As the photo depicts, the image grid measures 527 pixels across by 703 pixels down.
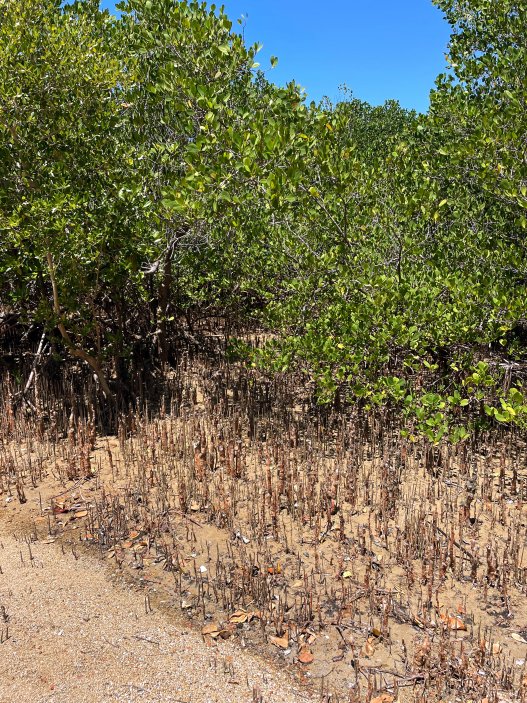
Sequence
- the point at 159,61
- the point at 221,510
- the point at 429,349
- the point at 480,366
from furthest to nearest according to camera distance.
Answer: the point at 429,349, the point at 159,61, the point at 480,366, the point at 221,510

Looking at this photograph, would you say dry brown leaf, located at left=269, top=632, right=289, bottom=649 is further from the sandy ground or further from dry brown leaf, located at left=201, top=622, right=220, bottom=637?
dry brown leaf, located at left=201, top=622, right=220, bottom=637

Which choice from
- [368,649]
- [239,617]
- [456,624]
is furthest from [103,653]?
[456,624]

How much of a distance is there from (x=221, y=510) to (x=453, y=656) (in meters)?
1.82

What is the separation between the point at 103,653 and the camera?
2801 millimetres

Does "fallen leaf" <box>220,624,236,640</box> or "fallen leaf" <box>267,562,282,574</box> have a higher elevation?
"fallen leaf" <box>267,562,282,574</box>

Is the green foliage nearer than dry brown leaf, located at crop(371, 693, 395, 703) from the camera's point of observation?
No

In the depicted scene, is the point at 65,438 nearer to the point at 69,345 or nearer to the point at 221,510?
the point at 69,345

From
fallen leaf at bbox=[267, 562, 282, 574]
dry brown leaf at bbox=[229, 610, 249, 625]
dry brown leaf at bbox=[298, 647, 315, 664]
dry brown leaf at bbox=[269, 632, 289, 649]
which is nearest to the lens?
dry brown leaf at bbox=[298, 647, 315, 664]

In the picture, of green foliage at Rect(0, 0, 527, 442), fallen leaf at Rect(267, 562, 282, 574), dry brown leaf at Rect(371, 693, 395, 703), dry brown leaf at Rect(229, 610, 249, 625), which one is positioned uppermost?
green foliage at Rect(0, 0, 527, 442)

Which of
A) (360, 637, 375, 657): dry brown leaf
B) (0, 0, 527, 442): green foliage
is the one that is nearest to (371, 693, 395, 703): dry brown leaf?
(360, 637, 375, 657): dry brown leaf

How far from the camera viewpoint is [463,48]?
564 cm

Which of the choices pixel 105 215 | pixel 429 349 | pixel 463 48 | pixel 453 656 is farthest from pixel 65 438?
pixel 463 48

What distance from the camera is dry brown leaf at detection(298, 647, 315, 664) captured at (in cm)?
273

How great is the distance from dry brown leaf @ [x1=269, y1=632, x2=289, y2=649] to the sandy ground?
140 mm
